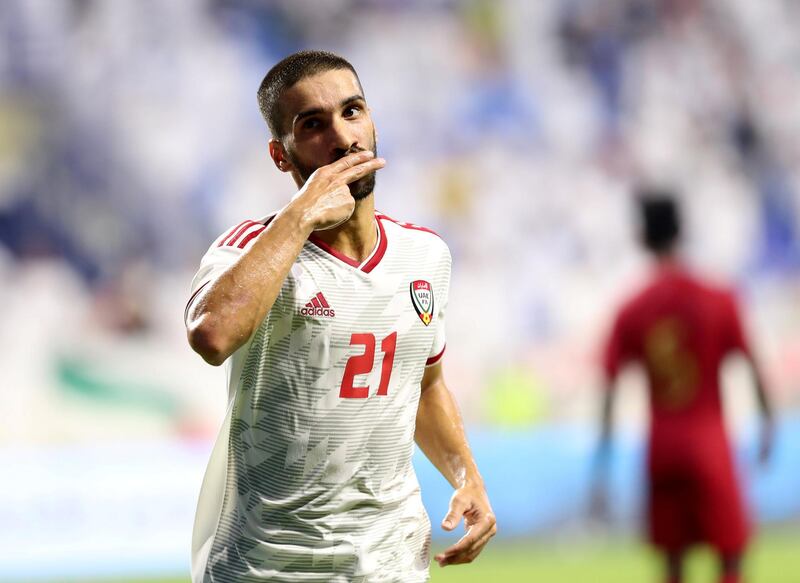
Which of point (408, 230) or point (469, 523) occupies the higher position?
point (408, 230)

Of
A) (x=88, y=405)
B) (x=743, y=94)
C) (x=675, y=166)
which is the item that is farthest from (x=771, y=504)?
(x=88, y=405)

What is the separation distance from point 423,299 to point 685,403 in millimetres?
3600

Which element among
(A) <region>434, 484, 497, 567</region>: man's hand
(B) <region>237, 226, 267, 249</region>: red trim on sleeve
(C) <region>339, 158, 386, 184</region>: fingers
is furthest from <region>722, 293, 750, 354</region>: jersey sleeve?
(B) <region>237, 226, 267, 249</region>: red trim on sleeve

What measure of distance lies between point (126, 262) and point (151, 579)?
263 cm

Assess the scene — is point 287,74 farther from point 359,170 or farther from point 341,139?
point 359,170

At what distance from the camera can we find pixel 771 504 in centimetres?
973

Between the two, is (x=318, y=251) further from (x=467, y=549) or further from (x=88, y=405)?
(x=88, y=405)

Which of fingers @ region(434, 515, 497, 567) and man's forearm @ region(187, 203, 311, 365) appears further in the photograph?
fingers @ region(434, 515, 497, 567)

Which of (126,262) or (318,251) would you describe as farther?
(126,262)

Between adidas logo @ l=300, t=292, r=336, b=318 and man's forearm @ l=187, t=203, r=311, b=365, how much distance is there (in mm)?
242

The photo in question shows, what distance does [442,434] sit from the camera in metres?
3.06

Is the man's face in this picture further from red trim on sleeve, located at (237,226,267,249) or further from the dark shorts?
the dark shorts

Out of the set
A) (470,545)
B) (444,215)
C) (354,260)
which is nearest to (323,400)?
(354,260)

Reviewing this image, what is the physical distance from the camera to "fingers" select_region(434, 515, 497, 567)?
2666mm
